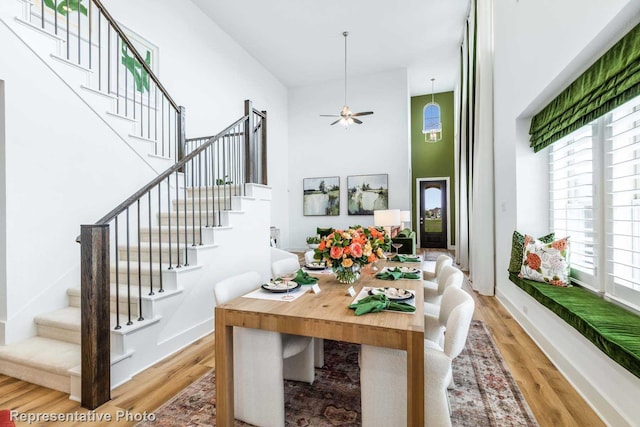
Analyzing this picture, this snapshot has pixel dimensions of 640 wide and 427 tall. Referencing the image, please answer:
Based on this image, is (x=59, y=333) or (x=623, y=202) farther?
(x=59, y=333)

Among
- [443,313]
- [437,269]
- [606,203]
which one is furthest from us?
[437,269]

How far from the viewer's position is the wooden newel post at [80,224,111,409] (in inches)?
74.9

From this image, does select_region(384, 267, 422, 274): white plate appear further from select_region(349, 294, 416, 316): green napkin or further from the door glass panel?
the door glass panel

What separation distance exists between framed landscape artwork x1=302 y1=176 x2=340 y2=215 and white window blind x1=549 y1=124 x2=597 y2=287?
563cm

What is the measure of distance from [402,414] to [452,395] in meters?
0.70

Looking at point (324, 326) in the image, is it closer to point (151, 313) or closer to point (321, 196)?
point (151, 313)

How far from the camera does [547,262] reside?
285cm

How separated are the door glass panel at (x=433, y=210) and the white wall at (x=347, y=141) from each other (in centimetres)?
245

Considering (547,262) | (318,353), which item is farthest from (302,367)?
(547,262)

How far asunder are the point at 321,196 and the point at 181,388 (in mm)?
6756

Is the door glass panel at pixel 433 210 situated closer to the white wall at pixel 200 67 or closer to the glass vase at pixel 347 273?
the white wall at pixel 200 67

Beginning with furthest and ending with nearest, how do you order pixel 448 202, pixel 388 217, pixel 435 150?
pixel 435 150 → pixel 448 202 → pixel 388 217

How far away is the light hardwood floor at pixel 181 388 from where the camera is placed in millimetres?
1802

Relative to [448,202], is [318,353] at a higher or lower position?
lower
